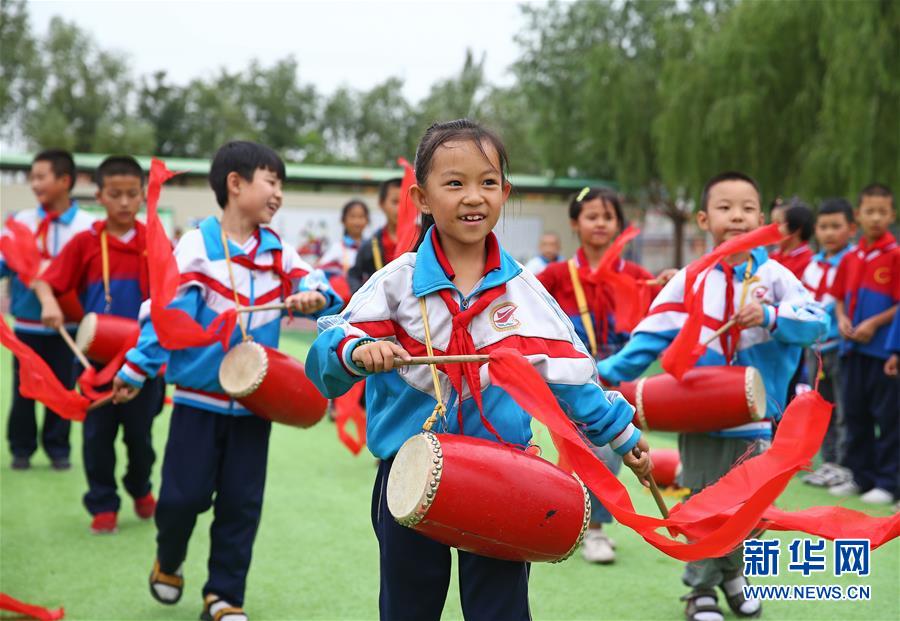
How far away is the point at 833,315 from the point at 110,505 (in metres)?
4.34

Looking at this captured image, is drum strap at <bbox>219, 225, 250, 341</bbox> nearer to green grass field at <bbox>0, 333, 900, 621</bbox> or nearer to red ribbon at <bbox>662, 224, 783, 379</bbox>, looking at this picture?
green grass field at <bbox>0, 333, 900, 621</bbox>

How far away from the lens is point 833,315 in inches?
254

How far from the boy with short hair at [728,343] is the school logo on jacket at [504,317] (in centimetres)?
145

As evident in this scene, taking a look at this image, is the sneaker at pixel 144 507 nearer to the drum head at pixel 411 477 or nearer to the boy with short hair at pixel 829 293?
the drum head at pixel 411 477

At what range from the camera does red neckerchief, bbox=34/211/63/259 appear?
6.25 m

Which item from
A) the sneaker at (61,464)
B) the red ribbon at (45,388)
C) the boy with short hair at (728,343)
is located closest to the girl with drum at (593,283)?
the boy with short hair at (728,343)

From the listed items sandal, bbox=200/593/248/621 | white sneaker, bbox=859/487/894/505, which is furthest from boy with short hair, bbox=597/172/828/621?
white sneaker, bbox=859/487/894/505

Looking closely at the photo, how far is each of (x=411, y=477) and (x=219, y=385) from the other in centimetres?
164

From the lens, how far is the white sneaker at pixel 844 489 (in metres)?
6.02

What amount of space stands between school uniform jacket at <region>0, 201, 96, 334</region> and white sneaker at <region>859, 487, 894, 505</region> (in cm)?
473

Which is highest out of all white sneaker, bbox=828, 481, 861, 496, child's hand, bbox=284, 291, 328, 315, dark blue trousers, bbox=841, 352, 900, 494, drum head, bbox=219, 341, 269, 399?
child's hand, bbox=284, 291, 328, 315

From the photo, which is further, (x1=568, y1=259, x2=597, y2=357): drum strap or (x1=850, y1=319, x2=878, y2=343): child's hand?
(x1=850, y1=319, x2=878, y2=343): child's hand

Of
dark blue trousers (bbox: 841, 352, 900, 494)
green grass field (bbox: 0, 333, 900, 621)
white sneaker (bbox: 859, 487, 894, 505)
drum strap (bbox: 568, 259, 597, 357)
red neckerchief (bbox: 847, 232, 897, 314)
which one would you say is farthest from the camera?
red neckerchief (bbox: 847, 232, 897, 314)

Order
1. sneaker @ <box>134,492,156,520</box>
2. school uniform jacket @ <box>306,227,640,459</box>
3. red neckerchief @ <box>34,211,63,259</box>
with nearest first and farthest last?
school uniform jacket @ <box>306,227,640,459</box>, sneaker @ <box>134,492,156,520</box>, red neckerchief @ <box>34,211,63,259</box>
